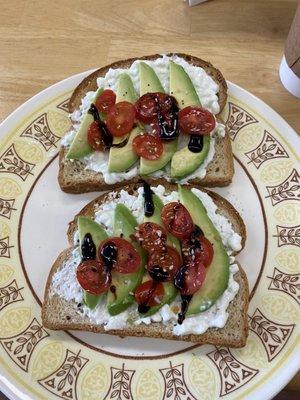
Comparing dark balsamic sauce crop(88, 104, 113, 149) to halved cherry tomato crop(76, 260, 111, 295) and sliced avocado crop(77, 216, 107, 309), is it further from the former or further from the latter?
halved cherry tomato crop(76, 260, 111, 295)

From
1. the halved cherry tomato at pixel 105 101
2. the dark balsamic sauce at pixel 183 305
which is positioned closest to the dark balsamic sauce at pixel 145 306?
the dark balsamic sauce at pixel 183 305

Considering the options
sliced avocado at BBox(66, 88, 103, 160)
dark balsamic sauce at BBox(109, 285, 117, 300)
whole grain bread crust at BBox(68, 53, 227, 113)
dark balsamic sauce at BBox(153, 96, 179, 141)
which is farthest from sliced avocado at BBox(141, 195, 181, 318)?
whole grain bread crust at BBox(68, 53, 227, 113)

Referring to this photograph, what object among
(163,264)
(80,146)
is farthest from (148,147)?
(163,264)

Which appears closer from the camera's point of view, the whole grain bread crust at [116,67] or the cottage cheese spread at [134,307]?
the cottage cheese spread at [134,307]

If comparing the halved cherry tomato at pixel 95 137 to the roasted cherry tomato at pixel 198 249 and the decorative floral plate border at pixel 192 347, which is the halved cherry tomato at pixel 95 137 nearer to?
the decorative floral plate border at pixel 192 347

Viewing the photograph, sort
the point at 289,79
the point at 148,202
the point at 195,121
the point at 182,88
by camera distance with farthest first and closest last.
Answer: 1. the point at 289,79
2. the point at 182,88
3. the point at 195,121
4. the point at 148,202

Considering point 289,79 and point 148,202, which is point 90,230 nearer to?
point 148,202
